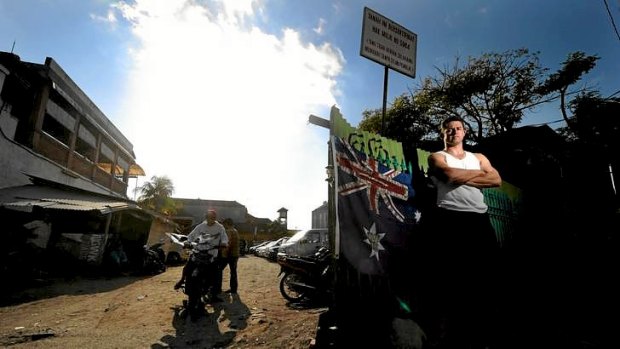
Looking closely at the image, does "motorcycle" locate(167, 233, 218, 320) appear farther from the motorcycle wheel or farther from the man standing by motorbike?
the motorcycle wheel

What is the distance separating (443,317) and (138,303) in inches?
256

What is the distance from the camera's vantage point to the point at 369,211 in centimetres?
364

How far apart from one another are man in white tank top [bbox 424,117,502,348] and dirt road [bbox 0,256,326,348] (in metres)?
1.99

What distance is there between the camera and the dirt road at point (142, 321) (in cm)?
411

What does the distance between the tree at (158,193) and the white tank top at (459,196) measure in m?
34.9

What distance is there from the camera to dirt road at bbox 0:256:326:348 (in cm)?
411

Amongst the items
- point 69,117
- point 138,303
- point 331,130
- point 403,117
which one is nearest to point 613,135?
point 403,117

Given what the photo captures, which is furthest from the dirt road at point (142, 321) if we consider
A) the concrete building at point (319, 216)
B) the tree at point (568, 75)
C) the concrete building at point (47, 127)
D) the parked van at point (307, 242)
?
Result: the concrete building at point (319, 216)

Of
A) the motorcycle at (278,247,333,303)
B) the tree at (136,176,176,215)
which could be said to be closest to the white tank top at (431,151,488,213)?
the motorcycle at (278,247,333,303)

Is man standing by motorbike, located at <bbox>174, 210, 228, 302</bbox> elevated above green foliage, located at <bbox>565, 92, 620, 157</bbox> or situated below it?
below

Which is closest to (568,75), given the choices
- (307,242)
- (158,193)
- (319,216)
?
(307,242)

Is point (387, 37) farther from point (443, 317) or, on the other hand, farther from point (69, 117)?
point (69, 117)

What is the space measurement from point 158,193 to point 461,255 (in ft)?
122

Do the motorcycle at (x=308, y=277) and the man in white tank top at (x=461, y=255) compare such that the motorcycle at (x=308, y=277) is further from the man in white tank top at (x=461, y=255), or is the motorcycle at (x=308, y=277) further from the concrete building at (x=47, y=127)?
the concrete building at (x=47, y=127)
